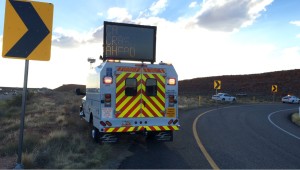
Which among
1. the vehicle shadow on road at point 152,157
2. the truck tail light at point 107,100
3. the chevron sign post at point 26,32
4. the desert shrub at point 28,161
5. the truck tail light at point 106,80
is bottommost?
the vehicle shadow on road at point 152,157

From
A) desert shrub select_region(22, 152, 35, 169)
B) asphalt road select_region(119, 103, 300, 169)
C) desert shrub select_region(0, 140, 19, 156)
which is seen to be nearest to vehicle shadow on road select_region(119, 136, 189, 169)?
asphalt road select_region(119, 103, 300, 169)

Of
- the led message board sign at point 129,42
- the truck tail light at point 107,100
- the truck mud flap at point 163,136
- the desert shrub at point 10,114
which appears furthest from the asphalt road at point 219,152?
the desert shrub at point 10,114

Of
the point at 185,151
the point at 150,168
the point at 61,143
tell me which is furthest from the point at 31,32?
the point at 185,151

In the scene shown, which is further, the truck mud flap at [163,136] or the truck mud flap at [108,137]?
the truck mud flap at [163,136]

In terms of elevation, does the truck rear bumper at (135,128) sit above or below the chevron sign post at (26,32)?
below

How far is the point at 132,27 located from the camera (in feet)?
41.0

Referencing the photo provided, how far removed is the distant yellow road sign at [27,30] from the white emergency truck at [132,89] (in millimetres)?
4006

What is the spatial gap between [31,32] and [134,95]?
4.84m

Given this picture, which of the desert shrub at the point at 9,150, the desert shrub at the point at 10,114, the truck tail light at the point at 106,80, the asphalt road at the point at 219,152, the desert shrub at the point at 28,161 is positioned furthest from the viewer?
the desert shrub at the point at 10,114

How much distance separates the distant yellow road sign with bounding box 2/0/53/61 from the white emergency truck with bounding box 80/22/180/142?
13.1ft

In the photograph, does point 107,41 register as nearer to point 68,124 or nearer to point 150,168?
point 150,168

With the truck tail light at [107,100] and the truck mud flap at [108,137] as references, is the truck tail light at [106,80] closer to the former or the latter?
the truck tail light at [107,100]

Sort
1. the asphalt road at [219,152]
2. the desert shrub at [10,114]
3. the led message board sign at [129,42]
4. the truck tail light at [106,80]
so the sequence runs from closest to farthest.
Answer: the asphalt road at [219,152] → the truck tail light at [106,80] → the led message board sign at [129,42] → the desert shrub at [10,114]

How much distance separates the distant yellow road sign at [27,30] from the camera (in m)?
7.49
